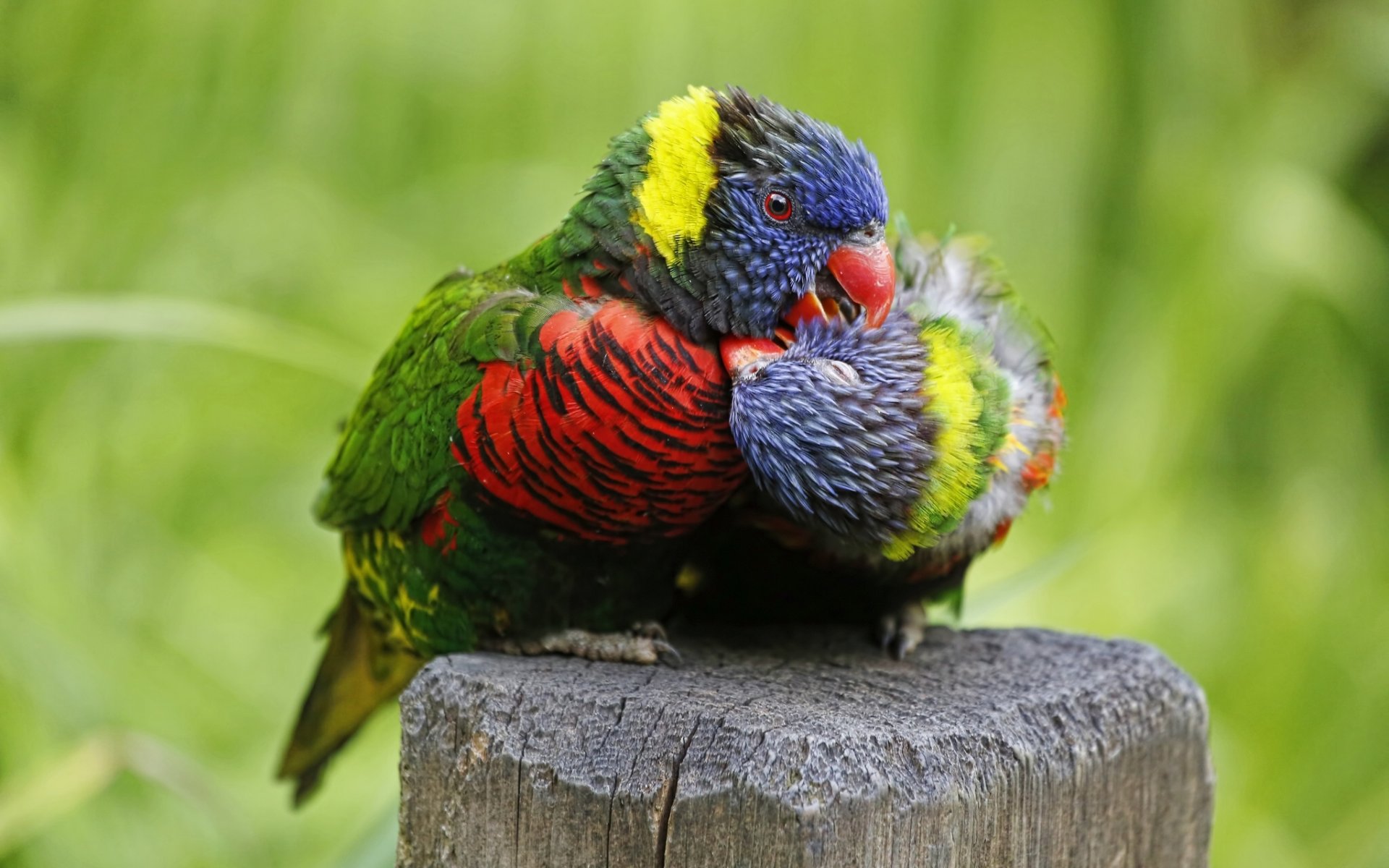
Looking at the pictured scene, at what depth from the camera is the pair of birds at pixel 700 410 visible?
1.28 meters

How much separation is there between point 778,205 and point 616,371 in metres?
0.29

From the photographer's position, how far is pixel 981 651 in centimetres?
152

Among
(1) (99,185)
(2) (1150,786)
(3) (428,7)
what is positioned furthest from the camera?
(3) (428,7)

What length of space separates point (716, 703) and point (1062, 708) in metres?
0.40

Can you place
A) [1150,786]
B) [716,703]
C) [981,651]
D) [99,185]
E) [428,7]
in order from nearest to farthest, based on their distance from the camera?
[716,703] → [1150,786] → [981,651] → [99,185] → [428,7]

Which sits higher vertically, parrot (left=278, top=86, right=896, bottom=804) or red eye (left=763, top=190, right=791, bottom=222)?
red eye (left=763, top=190, right=791, bottom=222)

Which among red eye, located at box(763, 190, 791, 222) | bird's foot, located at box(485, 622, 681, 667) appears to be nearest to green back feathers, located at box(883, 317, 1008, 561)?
red eye, located at box(763, 190, 791, 222)

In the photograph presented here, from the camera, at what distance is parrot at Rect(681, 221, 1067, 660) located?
4.10 feet

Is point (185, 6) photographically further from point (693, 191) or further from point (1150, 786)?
point (1150, 786)

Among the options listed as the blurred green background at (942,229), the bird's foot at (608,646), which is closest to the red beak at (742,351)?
the bird's foot at (608,646)

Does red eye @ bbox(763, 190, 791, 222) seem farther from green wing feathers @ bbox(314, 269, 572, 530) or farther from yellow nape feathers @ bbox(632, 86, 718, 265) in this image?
green wing feathers @ bbox(314, 269, 572, 530)

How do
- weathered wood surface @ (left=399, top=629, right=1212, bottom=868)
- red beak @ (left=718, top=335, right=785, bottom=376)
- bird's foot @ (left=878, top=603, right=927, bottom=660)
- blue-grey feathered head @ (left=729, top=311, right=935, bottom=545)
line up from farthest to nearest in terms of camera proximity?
bird's foot @ (left=878, top=603, right=927, bottom=660) → red beak @ (left=718, top=335, right=785, bottom=376) → blue-grey feathered head @ (left=729, top=311, right=935, bottom=545) → weathered wood surface @ (left=399, top=629, right=1212, bottom=868)

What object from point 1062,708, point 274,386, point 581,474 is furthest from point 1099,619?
point 274,386

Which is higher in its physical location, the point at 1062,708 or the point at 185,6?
the point at 185,6
